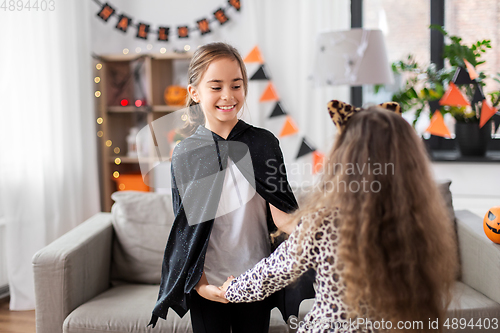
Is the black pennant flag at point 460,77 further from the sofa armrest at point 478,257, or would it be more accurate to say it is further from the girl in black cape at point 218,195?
the girl in black cape at point 218,195

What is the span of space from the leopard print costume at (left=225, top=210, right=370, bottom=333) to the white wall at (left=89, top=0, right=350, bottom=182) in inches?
86.2

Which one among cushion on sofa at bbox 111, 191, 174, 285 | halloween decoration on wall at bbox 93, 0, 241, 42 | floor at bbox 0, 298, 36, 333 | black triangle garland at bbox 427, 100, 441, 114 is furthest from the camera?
halloween decoration on wall at bbox 93, 0, 241, 42

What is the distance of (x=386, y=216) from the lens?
0.84 metres

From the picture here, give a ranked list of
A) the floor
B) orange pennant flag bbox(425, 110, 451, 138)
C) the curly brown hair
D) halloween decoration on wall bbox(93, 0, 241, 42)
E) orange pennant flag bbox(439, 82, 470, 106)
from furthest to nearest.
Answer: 1. halloween decoration on wall bbox(93, 0, 241, 42)
2. orange pennant flag bbox(425, 110, 451, 138)
3. orange pennant flag bbox(439, 82, 470, 106)
4. the floor
5. the curly brown hair

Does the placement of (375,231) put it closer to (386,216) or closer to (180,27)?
(386,216)

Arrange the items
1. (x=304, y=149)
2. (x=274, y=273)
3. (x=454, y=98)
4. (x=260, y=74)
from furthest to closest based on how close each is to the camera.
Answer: (x=260, y=74) < (x=304, y=149) < (x=454, y=98) < (x=274, y=273)

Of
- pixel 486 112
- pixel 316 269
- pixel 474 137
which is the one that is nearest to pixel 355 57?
pixel 486 112

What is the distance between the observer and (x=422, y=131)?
307 cm

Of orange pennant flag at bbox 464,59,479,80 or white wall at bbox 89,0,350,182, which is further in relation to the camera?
white wall at bbox 89,0,350,182

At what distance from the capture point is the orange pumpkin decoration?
10.4 feet

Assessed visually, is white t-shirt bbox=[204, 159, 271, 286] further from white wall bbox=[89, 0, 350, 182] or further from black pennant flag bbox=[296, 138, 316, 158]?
white wall bbox=[89, 0, 350, 182]

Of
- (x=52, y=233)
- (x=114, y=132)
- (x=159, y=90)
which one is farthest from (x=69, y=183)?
(x=159, y=90)

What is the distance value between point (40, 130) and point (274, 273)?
2158 millimetres

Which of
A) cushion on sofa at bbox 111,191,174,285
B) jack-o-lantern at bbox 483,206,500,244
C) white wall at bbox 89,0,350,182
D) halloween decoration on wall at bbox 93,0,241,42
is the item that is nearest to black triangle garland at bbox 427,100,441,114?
white wall at bbox 89,0,350,182
